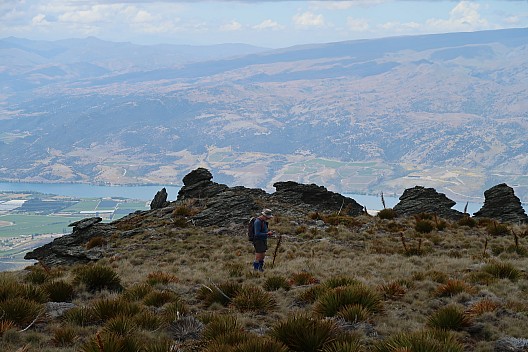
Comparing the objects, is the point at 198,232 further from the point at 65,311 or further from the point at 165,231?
the point at 65,311

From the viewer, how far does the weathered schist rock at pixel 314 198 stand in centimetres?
3719

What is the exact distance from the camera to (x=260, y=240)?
1853 cm

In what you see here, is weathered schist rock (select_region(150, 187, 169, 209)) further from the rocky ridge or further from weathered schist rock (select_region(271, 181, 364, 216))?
weathered schist rock (select_region(271, 181, 364, 216))

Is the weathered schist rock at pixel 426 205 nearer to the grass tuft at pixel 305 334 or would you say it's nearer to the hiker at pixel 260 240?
the hiker at pixel 260 240

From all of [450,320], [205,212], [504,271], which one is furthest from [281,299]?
[205,212]

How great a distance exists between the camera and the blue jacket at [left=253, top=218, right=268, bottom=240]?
735 inches

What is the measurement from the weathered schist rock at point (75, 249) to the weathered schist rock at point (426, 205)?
786 inches

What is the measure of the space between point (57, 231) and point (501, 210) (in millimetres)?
140933

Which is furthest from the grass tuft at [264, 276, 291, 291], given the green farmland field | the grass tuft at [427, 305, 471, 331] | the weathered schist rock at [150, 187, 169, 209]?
the green farmland field

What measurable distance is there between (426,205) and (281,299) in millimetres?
26757

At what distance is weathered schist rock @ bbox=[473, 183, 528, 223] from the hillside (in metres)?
9.08

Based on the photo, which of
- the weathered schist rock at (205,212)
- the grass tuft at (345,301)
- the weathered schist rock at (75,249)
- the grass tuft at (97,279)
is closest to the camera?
the grass tuft at (345,301)

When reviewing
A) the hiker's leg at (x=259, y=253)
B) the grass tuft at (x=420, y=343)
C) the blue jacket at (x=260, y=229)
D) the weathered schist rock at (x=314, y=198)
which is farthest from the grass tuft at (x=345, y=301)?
the weathered schist rock at (x=314, y=198)

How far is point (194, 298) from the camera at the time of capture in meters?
13.3
